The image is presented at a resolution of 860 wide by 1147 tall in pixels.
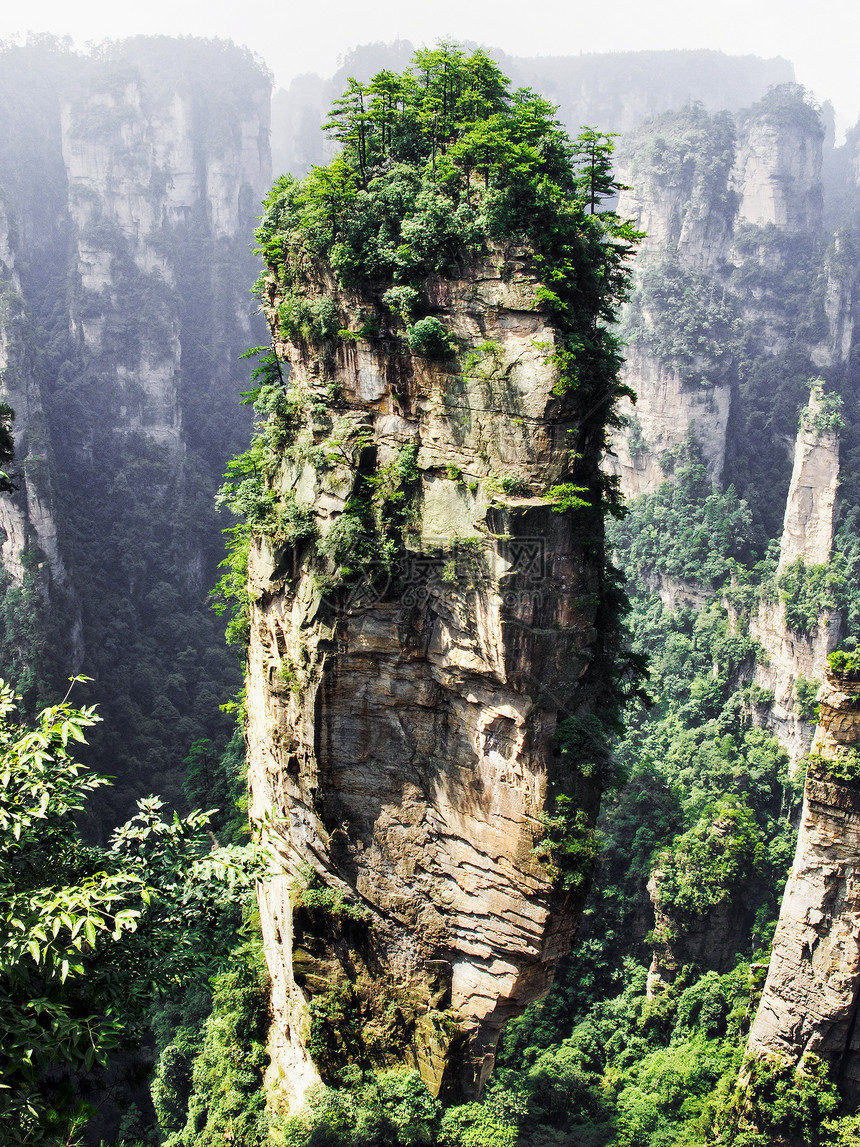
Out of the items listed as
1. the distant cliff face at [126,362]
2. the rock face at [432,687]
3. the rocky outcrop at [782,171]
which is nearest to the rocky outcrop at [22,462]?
the distant cliff face at [126,362]

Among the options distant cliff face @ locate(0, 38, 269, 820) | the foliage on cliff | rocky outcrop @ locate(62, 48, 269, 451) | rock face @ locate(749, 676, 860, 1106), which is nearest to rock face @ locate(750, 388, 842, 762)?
rock face @ locate(749, 676, 860, 1106)

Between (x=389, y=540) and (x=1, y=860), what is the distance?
309 inches

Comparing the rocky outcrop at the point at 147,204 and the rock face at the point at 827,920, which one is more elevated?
the rocky outcrop at the point at 147,204

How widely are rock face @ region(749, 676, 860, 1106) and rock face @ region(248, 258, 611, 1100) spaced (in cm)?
980

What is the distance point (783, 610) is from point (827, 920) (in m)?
23.6

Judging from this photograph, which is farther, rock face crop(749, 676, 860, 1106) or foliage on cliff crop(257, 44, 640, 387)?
rock face crop(749, 676, 860, 1106)

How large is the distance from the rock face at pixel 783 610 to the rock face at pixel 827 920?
19320mm

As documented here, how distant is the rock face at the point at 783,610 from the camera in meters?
→ 41.5

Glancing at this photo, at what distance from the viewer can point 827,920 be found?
859 inches

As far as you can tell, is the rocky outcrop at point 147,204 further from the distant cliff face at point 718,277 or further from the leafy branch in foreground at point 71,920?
the leafy branch in foreground at point 71,920

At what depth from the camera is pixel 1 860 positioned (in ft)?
25.5

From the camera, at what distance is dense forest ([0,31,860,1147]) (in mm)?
10125

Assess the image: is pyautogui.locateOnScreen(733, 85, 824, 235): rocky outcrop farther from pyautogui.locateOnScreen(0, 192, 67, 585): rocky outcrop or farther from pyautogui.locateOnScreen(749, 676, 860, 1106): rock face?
pyautogui.locateOnScreen(749, 676, 860, 1106): rock face

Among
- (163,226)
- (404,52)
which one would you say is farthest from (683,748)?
(404,52)
